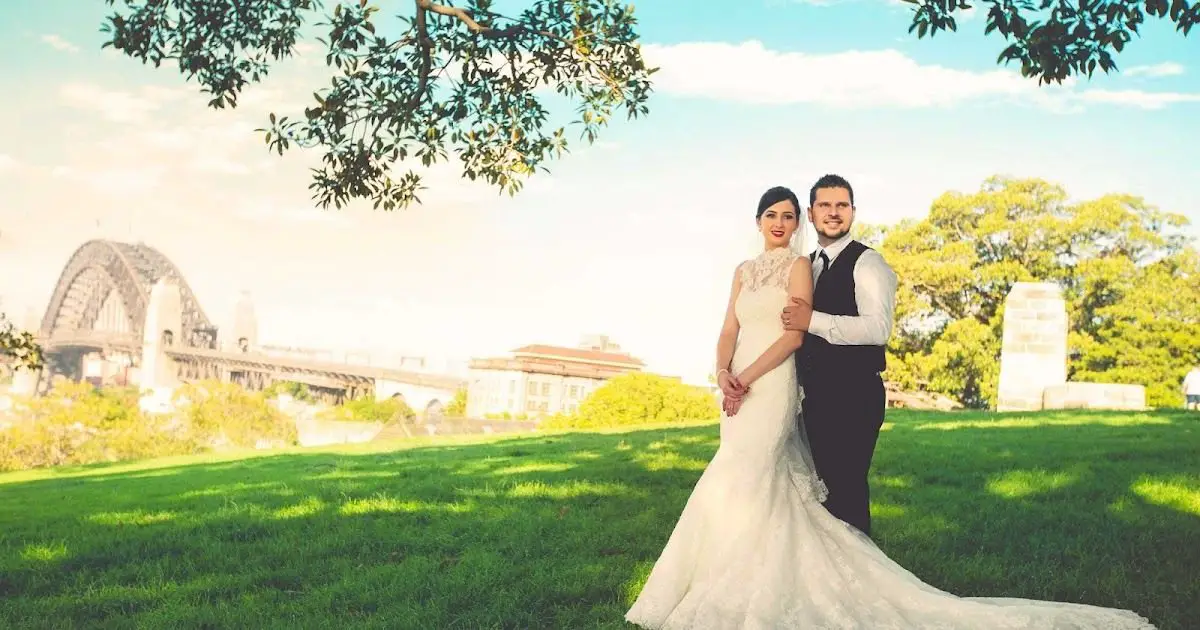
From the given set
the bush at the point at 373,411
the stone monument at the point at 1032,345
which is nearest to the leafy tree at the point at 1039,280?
the stone monument at the point at 1032,345

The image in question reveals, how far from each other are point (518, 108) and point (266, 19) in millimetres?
2791

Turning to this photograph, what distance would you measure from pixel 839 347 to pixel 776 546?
1037 mm

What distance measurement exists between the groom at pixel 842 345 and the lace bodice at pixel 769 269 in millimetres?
167

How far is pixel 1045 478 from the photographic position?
27.0 feet

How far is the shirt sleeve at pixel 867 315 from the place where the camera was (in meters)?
4.45

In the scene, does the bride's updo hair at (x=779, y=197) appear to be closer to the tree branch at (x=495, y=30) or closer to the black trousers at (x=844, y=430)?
the black trousers at (x=844, y=430)

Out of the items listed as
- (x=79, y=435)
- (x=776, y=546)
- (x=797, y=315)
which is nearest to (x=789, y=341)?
(x=797, y=315)

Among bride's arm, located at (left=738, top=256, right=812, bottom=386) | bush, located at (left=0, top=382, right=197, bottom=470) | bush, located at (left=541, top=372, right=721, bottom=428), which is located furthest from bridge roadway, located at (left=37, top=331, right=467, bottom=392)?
bride's arm, located at (left=738, top=256, right=812, bottom=386)

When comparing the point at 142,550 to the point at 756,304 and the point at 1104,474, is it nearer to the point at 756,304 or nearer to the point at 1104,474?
the point at 756,304

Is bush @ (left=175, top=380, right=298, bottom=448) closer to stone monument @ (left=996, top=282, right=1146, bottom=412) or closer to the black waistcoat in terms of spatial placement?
stone monument @ (left=996, top=282, right=1146, bottom=412)

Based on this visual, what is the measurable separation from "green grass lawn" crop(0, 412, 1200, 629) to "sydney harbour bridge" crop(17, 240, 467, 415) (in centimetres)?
8673

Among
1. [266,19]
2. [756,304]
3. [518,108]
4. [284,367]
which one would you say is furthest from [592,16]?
[284,367]

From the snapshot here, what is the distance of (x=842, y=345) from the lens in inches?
181

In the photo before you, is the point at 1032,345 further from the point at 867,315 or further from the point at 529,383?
the point at 529,383
